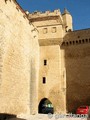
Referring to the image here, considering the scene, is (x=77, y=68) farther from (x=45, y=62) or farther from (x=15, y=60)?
(x=15, y=60)

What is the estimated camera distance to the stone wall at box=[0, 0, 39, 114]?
39.6 ft

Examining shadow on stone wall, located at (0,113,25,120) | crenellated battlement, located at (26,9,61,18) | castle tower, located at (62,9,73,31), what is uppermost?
castle tower, located at (62,9,73,31)

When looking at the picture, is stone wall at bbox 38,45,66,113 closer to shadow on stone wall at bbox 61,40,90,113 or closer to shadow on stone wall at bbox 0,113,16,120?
shadow on stone wall at bbox 61,40,90,113

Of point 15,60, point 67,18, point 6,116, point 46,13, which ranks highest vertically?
point 67,18

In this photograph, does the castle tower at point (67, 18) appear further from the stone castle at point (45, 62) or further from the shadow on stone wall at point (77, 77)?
the shadow on stone wall at point (77, 77)

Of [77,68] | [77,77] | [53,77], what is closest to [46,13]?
[77,68]

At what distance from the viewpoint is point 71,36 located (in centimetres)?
2014

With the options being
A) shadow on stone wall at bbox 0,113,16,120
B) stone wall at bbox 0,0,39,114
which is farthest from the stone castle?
shadow on stone wall at bbox 0,113,16,120

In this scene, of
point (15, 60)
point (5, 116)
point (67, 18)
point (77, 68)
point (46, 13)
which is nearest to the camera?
point (5, 116)

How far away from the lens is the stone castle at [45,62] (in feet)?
46.2

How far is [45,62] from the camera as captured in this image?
19641 millimetres

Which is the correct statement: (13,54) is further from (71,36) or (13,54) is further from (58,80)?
(71,36)

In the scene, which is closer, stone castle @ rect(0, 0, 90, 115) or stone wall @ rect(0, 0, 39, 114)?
stone wall @ rect(0, 0, 39, 114)

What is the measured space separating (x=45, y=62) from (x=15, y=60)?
20.3 ft
